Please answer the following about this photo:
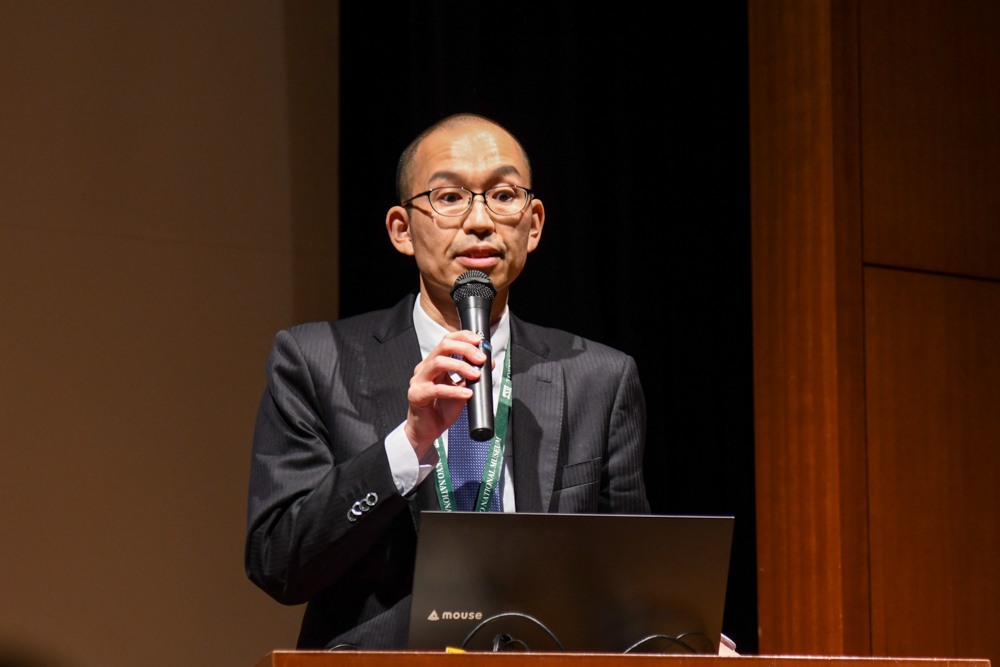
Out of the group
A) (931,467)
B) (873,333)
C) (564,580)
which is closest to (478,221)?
(564,580)

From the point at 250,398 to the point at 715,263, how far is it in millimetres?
1428


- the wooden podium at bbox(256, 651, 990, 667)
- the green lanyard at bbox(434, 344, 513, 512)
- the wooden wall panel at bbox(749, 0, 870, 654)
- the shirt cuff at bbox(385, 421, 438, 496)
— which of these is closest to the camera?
the wooden podium at bbox(256, 651, 990, 667)

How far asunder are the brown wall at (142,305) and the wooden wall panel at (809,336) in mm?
1306

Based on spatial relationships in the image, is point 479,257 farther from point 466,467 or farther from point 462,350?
point 462,350

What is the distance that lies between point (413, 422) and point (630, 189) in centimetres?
179

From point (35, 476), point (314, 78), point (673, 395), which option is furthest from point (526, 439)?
point (314, 78)

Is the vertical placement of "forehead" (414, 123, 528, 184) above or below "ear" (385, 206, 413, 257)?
above

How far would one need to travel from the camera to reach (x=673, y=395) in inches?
123

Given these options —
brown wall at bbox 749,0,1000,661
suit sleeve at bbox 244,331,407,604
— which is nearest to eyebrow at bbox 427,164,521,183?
suit sleeve at bbox 244,331,407,604

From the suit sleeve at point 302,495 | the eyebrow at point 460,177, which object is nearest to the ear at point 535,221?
the eyebrow at point 460,177

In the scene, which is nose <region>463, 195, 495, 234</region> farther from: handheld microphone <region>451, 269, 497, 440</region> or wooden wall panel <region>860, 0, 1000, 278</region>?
wooden wall panel <region>860, 0, 1000, 278</region>

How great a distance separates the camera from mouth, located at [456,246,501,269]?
70.5 inches

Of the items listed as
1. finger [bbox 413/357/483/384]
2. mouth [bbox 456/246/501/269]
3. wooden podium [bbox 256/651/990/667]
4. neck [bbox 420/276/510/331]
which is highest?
mouth [bbox 456/246/501/269]

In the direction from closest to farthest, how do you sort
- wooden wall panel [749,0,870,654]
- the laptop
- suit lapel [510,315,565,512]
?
the laptop
suit lapel [510,315,565,512]
wooden wall panel [749,0,870,654]
